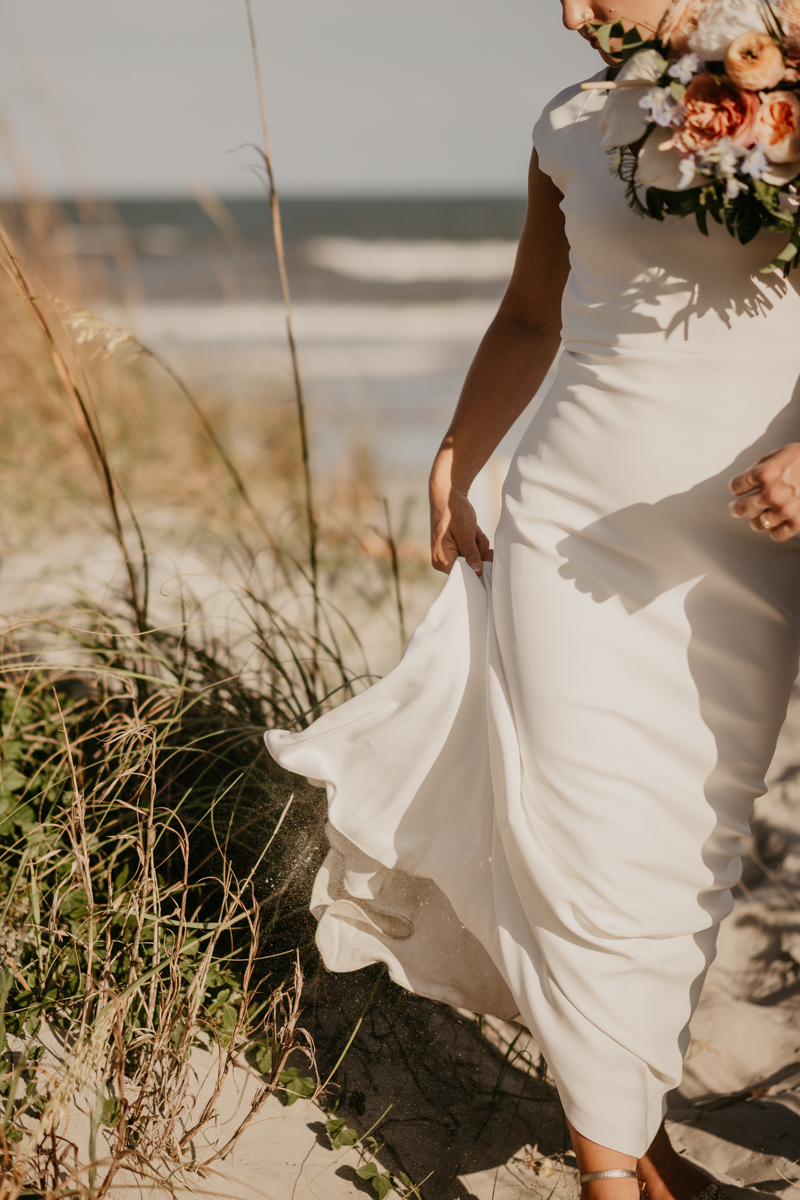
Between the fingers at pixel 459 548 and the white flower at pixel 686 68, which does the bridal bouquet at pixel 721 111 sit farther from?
the fingers at pixel 459 548

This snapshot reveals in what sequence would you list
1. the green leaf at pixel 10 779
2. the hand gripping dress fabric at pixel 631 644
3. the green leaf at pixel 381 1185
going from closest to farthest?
the hand gripping dress fabric at pixel 631 644
the green leaf at pixel 381 1185
the green leaf at pixel 10 779

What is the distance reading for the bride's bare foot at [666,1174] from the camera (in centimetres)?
156

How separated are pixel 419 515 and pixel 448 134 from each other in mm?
12690

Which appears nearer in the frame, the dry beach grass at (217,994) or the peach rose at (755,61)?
the peach rose at (755,61)

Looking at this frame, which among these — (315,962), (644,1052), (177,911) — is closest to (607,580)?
(644,1052)

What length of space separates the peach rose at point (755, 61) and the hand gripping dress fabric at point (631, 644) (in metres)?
0.21

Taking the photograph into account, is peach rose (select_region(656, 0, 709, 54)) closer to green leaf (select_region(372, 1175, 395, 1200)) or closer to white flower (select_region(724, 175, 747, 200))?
white flower (select_region(724, 175, 747, 200))

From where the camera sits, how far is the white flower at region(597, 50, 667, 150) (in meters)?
1.11

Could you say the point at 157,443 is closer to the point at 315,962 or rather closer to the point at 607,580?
the point at 315,962

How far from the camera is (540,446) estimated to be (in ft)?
4.73

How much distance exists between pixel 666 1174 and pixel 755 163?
1.64 m

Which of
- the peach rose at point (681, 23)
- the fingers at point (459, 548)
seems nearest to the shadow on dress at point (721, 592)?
the fingers at point (459, 548)

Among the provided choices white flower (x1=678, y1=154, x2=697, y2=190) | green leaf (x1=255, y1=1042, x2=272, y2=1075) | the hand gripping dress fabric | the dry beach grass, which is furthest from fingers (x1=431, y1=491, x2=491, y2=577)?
green leaf (x1=255, y1=1042, x2=272, y2=1075)

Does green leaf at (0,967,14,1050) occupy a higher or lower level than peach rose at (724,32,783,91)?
lower
